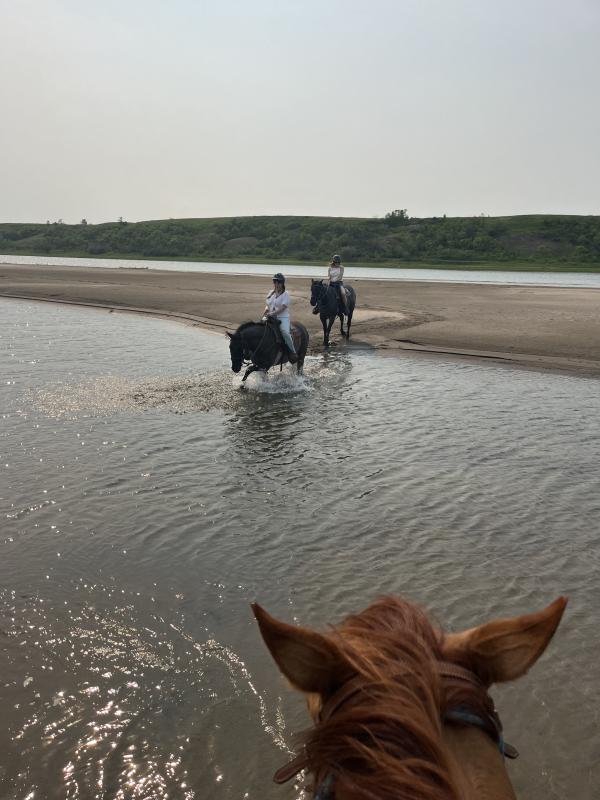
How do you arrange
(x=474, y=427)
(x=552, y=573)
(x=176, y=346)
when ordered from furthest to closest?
(x=176, y=346)
(x=474, y=427)
(x=552, y=573)

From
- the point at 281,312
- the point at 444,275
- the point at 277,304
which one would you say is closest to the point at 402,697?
the point at 277,304

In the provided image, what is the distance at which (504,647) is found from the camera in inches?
64.1

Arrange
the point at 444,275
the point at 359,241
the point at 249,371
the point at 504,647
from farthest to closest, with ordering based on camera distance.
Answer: the point at 359,241 < the point at 444,275 < the point at 249,371 < the point at 504,647

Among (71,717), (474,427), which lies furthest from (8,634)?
(474,427)

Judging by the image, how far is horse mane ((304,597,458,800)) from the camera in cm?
123

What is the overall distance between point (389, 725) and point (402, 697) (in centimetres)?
6

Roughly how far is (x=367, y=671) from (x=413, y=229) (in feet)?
305

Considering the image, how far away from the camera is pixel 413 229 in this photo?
8938cm

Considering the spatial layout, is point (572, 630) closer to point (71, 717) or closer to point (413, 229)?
point (71, 717)

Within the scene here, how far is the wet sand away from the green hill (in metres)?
36.1

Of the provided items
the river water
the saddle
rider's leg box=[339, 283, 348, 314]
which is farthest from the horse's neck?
rider's leg box=[339, 283, 348, 314]

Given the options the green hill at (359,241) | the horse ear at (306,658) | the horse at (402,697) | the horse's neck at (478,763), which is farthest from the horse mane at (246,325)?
the green hill at (359,241)

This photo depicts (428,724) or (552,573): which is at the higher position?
(428,724)

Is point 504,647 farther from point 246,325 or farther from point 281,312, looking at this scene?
point 281,312
